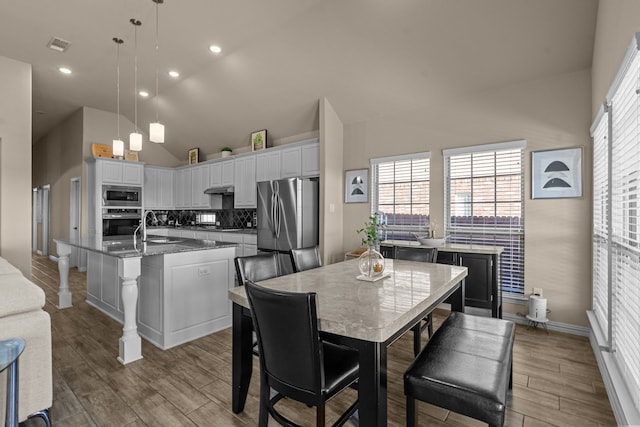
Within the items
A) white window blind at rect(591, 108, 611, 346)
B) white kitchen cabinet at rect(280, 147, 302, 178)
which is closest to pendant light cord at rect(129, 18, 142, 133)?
white kitchen cabinet at rect(280, 147, 302, 178)

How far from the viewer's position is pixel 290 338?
1275mm

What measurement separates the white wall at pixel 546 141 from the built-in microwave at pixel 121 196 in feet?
19.4

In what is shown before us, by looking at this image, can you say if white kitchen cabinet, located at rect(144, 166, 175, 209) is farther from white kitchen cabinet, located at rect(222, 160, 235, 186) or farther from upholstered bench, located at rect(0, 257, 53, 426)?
upholstered bench, located at rect(0, 257, 53, 426)

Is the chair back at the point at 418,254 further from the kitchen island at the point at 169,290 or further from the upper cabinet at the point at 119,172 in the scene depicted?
the upper cabinet at the point at 119,172

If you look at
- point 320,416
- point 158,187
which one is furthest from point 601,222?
point 158,187

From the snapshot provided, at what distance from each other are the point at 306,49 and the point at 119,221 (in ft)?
16.6

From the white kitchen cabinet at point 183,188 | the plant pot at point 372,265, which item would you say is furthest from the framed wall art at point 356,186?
the white kitchen cabinet at point 183,188

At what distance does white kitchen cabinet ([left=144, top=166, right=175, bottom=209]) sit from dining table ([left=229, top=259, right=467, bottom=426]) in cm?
605

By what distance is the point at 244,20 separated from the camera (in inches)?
144

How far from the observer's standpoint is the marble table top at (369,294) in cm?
119

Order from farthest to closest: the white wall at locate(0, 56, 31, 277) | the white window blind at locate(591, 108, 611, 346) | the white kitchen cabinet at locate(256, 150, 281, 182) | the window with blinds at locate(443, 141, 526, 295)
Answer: the white kitchen cabinet at locate(256, 150, 281, 182), the white wall at locate(0, 56, 31, 277), the window with blinds at locate(443, 141, 526, 295), the white window blind at locate(591, 108, 611, 346)

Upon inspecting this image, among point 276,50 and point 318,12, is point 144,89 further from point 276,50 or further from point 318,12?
point 318,12

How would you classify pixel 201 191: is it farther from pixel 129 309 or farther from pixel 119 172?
pixel 129 309

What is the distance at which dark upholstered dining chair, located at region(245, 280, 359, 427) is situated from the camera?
4.00 feet
